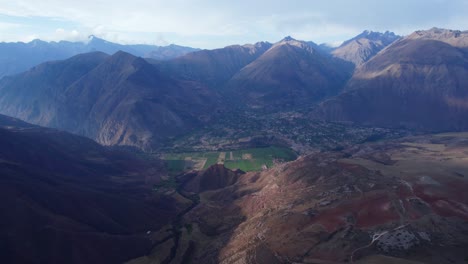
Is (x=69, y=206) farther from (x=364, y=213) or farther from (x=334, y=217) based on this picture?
(x=364, y=213)

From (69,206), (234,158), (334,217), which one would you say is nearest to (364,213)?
(334,217)

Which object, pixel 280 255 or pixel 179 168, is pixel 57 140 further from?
pixel 280 255

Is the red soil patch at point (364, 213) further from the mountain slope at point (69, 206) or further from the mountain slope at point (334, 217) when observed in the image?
the mountain slope at point (69, 206)

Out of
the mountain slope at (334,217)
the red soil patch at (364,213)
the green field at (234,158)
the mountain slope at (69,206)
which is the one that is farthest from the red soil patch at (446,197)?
the green field at (234,158)

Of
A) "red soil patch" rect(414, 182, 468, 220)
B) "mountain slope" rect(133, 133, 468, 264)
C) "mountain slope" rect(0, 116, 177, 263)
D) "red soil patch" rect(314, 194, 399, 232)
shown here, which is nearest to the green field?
"mountain slope" rect(0, 116, 177, 263)

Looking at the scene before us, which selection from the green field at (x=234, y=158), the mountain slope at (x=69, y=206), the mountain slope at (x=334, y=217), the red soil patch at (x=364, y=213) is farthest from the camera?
the green field at (x=234, y=158)
